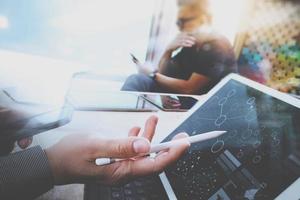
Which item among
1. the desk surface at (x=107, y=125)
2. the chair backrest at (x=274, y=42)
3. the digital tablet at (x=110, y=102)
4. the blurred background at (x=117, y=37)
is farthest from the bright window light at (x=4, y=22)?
the chair backrest at (x=274, y=42)

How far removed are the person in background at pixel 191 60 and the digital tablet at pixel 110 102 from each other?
1.33ft

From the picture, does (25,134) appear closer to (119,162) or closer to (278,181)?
(119,162)

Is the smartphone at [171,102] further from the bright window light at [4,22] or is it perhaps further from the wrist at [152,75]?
the bright window light at [4,22]

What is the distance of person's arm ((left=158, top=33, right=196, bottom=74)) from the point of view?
1436 mm

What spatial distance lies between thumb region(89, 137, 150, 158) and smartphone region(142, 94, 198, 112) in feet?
1.37

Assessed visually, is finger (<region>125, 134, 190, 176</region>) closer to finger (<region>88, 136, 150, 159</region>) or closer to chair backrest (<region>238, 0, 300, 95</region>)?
finger (<region>88, 136, 150, 159</region>)

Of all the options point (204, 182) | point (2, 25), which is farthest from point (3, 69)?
point (204, 182)

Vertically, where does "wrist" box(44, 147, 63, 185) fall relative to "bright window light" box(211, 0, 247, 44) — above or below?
below

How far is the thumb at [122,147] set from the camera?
0.39m

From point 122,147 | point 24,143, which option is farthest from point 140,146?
point 24,143

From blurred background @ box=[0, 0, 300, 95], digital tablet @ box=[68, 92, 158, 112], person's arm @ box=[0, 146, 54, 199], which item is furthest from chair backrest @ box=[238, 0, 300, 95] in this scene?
person's arm @ box=[0, 146, 54, 199]

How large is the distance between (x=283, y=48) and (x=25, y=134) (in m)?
1.12

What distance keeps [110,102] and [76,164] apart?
0.39 m

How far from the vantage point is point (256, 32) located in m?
1.39
